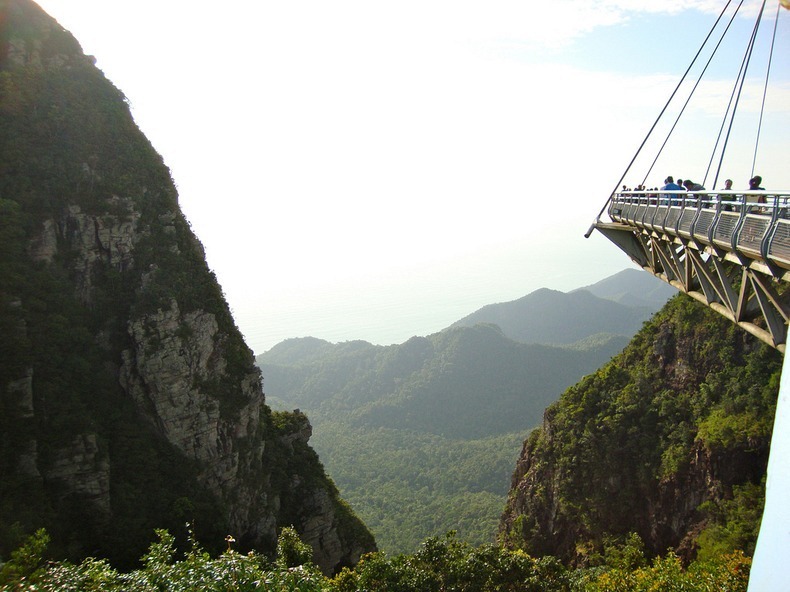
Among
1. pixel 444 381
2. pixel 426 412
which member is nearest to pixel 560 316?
pixel 444 381

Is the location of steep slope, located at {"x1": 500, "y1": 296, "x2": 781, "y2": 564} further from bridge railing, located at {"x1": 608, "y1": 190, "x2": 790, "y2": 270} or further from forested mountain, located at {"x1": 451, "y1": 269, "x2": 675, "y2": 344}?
forested mountain, located at {"x1": 451, "y1": 269, "x2": 675, "y2": 344}

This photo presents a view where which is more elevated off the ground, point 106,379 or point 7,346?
point 7,346

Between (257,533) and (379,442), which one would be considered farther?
(379,442)

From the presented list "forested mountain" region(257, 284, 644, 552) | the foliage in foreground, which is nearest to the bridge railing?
the foliage in foreground

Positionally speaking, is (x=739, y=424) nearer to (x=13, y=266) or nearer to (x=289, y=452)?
(x=289, y=452)

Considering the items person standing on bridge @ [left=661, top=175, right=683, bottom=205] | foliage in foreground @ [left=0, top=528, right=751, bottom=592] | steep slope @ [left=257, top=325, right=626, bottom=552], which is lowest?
steep slope @ [left=257, top=325, right=626, bottom=552]

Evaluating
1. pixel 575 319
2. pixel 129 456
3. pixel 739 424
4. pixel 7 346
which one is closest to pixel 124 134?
pixel 7 346

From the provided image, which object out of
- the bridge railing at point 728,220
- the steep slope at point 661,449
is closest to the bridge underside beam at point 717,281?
the bridge railing at point 728,220
